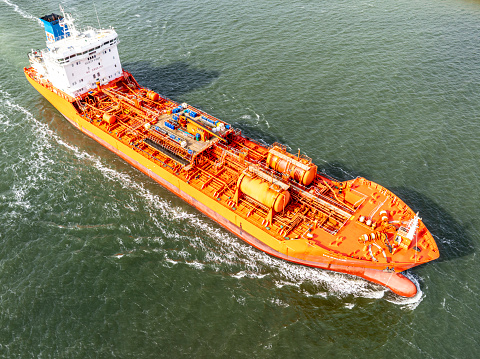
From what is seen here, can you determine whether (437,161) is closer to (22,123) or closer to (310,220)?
(310,220)

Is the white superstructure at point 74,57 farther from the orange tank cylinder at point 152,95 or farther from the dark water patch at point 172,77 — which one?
the orange tank cylinder at point 152,95

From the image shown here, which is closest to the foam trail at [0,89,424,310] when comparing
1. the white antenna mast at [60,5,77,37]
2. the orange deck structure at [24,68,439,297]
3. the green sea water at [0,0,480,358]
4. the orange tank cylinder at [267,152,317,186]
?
the green sea water at [0,0,480,358]

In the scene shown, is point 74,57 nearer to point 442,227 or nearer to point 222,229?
point 222,229

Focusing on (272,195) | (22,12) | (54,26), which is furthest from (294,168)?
(22,12)

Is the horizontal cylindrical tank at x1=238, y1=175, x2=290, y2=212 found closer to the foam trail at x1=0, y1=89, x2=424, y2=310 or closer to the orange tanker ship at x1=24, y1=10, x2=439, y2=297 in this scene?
the orange tanker ship at x1=24, y1=10, x2=439, y2=297

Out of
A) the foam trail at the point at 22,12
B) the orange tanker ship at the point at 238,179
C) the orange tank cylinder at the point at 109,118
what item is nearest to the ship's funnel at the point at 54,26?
the orange tanker ship at the point at 238,179

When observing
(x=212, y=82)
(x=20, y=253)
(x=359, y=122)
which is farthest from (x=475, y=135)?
(x=20, y=253)
